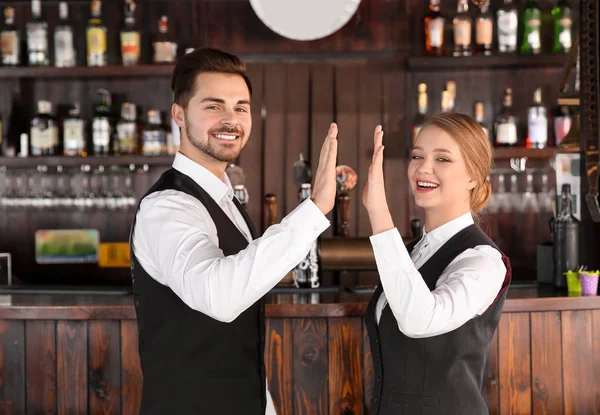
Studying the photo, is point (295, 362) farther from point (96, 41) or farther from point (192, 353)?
point (96, 41)

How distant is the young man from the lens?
1328mm

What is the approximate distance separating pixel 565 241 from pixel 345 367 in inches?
37.7

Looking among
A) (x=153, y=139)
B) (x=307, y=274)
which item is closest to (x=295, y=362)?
(x=307, y=274)

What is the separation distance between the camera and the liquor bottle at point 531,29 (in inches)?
139

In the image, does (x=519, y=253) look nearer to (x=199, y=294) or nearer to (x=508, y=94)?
(x=508, y=94)

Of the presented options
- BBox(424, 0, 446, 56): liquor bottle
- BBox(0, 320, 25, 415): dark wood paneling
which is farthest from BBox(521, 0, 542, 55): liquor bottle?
BBox(0, 320, 25, 415): dark wood paneling

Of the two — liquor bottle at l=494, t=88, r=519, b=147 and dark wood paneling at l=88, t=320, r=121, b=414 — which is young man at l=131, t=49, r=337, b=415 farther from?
liquor bottle at l=494, t=88, r=519, b=147

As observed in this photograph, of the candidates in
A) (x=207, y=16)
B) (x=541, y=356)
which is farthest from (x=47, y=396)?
(x=207, y=16)

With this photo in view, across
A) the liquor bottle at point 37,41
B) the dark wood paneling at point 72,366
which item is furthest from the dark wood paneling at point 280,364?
the liquor bottle at point 37,41

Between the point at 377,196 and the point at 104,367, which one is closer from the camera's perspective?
the point at 377,196

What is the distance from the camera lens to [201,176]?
1.65 metres

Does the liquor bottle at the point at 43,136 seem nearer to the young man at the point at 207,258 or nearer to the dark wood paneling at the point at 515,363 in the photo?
the young man at the point at 207,258

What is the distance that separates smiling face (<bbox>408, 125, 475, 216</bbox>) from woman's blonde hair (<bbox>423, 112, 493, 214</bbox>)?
1 centimetres

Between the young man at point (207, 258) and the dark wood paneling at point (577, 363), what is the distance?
1.03 metres
